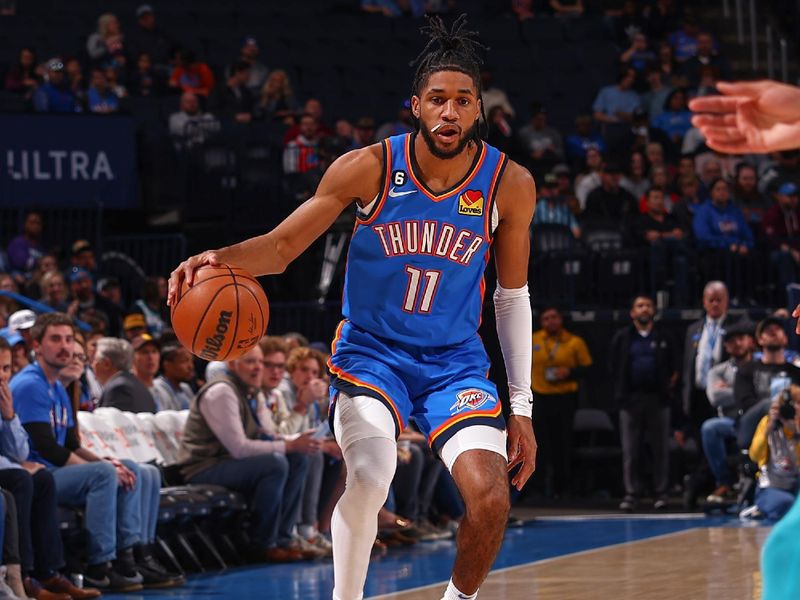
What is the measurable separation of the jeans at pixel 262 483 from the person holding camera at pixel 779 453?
13.2 feet

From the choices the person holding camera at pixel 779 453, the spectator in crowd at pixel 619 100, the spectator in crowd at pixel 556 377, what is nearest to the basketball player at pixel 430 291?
the person holding camera at pixel 779 453

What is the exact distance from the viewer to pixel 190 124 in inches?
623

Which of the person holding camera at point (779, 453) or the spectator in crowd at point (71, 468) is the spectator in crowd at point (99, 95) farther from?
the spectator in crowd at point (71, 468)

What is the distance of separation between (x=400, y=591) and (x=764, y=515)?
4706 millimetres

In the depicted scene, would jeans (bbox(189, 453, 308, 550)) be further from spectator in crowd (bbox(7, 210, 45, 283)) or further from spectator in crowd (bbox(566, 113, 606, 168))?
spectator in crowd (bbox(566, 113, 606, 168))

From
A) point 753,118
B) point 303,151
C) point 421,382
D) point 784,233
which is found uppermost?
point 303,151

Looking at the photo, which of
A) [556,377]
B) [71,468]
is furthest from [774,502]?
[71,468]

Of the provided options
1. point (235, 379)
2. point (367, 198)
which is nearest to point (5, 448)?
point (235, 379)

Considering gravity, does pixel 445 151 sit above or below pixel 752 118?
above

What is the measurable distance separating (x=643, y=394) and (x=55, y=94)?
275 inches

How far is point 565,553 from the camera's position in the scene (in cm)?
998

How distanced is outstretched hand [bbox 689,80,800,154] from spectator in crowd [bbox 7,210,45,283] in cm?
1077

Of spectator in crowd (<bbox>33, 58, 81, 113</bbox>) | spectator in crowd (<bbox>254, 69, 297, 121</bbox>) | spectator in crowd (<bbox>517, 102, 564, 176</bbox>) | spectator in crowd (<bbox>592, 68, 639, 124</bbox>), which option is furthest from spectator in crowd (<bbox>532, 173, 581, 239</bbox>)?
spectator in crowd (<bbox>33, 58, 81, 113</bbox>)

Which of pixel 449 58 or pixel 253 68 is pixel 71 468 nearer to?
pixel 449 58
